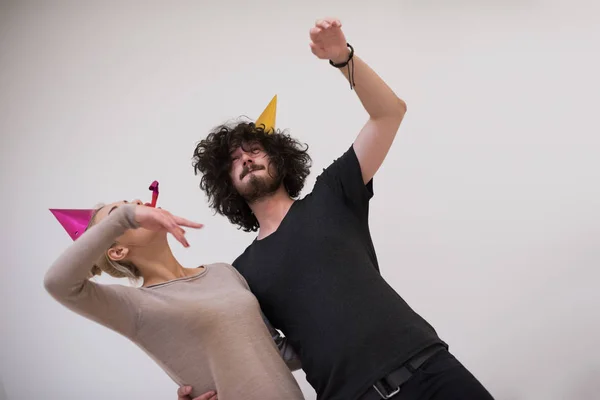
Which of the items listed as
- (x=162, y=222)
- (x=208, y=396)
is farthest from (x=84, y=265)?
(x=208, y=396)

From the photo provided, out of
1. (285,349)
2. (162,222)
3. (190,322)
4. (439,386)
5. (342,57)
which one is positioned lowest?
(439,386)

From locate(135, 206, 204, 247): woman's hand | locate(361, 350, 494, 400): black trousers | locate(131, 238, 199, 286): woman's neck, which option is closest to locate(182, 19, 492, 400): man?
locate(361, 350, 494, 400): black trousers

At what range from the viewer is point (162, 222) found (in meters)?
0.99

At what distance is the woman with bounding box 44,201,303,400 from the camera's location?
1.11 m

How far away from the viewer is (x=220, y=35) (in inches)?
88.5

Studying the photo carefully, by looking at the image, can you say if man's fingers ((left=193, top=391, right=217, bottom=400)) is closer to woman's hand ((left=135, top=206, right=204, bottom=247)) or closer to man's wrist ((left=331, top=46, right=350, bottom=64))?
woman's hand ((left=135, top=206, right=204, bottom=247))

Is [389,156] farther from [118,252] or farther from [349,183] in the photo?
[118,252]

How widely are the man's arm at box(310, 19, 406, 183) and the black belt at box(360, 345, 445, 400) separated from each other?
1.33 ft

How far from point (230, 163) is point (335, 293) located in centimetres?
49

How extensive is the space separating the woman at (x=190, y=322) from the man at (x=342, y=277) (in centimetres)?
7

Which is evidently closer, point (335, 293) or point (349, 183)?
point (335, 293)

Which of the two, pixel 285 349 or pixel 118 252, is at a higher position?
pixel 118 252

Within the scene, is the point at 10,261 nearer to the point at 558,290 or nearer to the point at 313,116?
the point at 313,116

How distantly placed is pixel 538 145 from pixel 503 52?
13.9 inches
